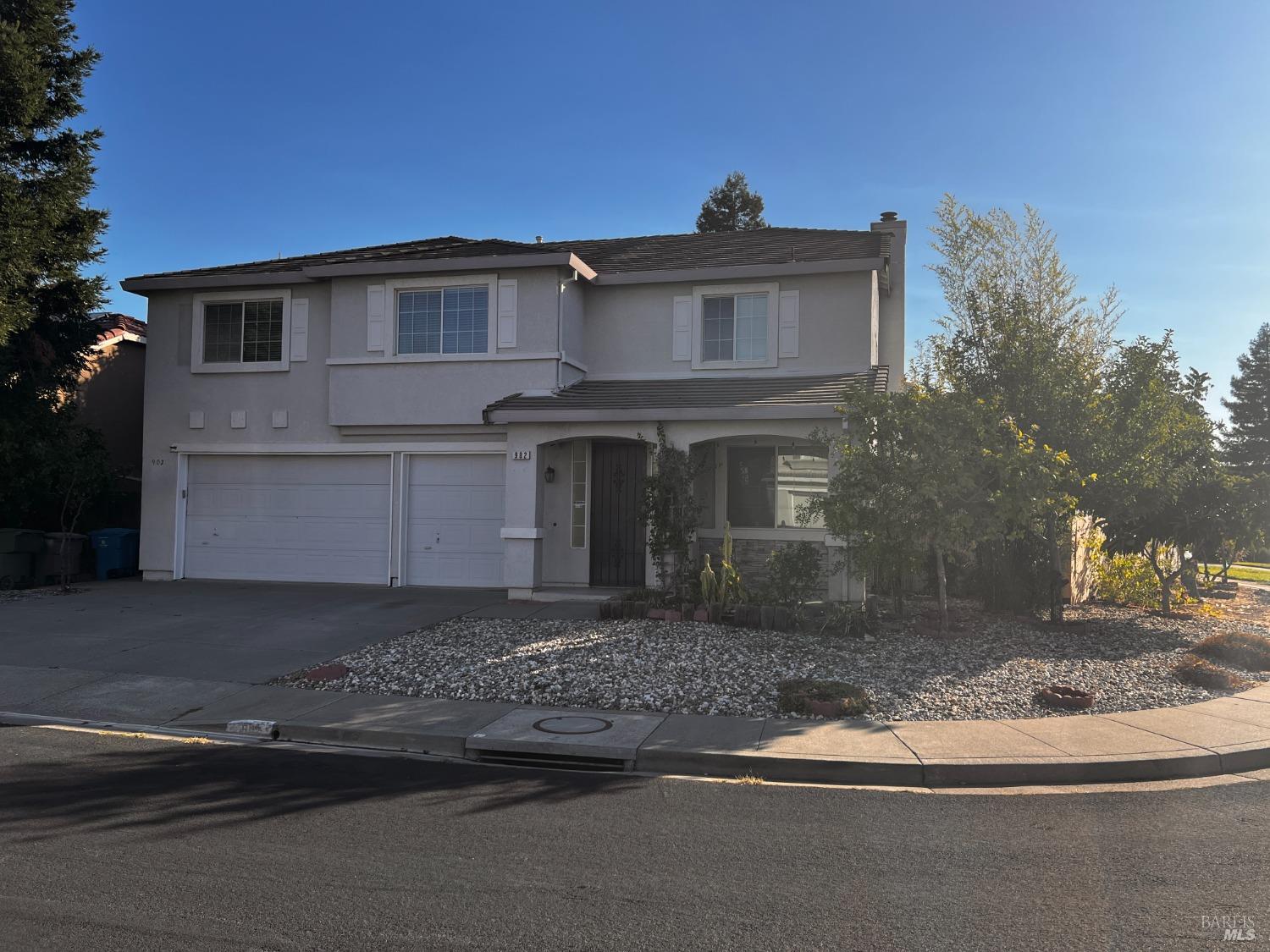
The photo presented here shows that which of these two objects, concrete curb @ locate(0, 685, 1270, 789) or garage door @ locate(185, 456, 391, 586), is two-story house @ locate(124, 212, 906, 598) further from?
concrete curb @ locate(0, 685, 1270, 789)

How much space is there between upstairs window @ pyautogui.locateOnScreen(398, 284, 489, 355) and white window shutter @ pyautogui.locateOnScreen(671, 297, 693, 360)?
3204mm

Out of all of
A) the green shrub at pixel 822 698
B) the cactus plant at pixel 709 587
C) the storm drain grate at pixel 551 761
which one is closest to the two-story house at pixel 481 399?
the cactus plant at pixel 709 587

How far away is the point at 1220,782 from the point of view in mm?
6434

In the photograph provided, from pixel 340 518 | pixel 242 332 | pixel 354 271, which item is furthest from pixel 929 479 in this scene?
pixel 242 332

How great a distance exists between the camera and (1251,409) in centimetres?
5334

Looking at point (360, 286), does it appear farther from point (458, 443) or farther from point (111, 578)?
point (111, 578)

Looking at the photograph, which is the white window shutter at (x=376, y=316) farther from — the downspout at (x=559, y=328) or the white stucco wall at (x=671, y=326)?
the white stucco wall at (x=671, y=326)

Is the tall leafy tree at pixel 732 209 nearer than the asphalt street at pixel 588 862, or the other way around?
the asphalt street at pixel 588 862

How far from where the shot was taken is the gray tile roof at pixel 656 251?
1577 centimetres

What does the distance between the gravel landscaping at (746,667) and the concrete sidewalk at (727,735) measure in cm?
36

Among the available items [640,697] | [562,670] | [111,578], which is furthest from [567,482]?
[111,578]

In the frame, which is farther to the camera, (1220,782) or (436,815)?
(1220,782)

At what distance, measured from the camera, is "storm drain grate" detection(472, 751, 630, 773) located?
22.3 feet

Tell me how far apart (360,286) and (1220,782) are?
13.9 metres
